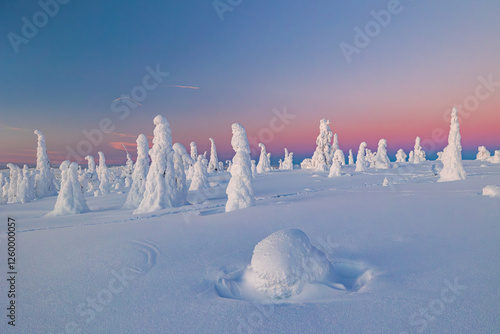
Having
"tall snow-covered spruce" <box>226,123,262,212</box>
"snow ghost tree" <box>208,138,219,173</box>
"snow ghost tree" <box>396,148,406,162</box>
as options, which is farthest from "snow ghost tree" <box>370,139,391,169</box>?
"tall snow-covered spruce" <box>226,123,262,212</box>

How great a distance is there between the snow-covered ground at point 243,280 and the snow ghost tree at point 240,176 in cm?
436

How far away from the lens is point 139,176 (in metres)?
22.0

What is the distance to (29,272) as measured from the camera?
532 cm

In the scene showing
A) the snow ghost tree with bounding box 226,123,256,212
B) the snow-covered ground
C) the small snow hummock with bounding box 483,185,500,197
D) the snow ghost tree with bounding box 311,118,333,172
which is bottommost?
the snow-covered ground

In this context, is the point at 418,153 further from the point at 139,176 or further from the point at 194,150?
the point at 139,176

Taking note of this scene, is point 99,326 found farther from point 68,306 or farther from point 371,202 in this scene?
point 371,202

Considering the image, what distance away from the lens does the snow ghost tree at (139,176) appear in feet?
69.2

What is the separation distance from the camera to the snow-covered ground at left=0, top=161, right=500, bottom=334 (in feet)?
10.8

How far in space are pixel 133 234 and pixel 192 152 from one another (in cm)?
3785

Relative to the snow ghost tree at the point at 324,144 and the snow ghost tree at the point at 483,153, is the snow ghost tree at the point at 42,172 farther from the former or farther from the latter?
the snow ghost tree at the point at 483,153

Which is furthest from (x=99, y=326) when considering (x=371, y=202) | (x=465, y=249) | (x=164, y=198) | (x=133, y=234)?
(x=164, y=198)

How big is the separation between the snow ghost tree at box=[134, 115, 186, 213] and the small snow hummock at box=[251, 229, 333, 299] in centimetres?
1372

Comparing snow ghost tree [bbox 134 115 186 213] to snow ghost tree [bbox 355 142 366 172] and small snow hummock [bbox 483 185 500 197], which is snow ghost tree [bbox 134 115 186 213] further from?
snow ghost tree [bbox 355 142 366 172]

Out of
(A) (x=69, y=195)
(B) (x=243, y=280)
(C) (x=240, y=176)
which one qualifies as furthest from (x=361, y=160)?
(B) (x=243, y=280)
